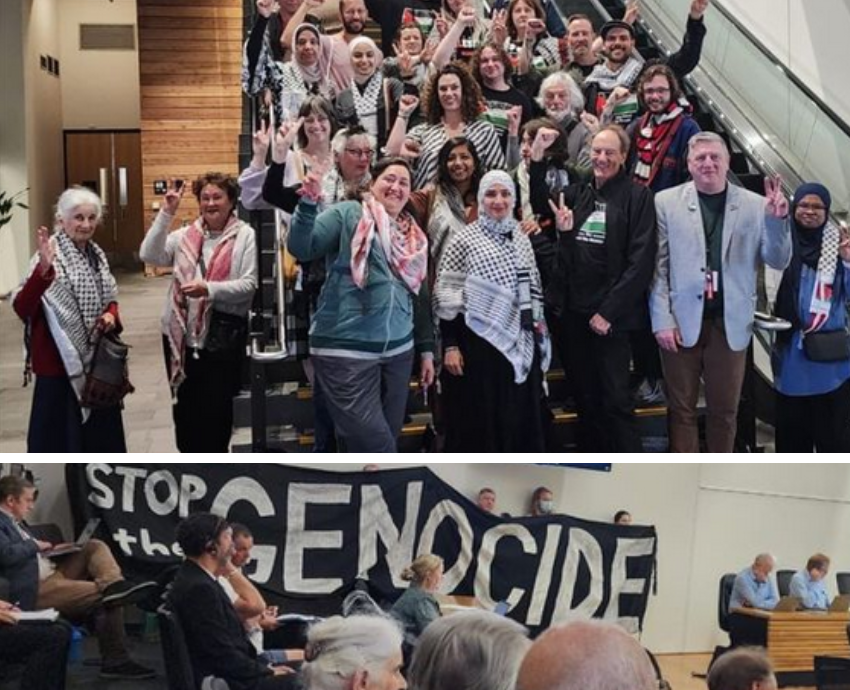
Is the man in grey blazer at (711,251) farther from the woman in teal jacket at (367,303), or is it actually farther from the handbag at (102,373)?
the handbag at (102,373)

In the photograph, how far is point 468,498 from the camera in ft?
10.5

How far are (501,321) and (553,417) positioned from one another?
0.81 meters

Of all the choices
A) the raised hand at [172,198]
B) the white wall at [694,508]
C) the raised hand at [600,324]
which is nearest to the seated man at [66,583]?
the white wall at [694,508]

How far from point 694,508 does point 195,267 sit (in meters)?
2.60

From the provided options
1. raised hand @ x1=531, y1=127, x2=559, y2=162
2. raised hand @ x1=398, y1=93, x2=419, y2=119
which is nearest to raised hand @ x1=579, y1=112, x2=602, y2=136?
raised hand @ x1=531, y1=127, x2=559, y2=162

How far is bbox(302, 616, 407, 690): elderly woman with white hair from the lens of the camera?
118 inches

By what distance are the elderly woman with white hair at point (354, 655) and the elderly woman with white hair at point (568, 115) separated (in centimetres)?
334

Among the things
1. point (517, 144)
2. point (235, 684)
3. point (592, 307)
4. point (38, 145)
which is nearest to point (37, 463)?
point (235, 684)

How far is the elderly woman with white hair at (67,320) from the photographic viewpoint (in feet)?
15.7

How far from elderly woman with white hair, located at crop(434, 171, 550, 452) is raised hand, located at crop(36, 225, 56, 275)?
1.47m

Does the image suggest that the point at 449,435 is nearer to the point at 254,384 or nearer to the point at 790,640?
the point at 254,384

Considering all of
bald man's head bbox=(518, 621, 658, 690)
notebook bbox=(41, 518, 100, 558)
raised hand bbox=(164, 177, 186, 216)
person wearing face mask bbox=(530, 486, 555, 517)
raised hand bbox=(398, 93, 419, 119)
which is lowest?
bald man's head bbox=(518, 621, 658, 690)

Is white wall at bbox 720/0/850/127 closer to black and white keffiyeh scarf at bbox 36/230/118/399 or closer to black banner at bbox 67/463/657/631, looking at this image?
black and white keffiyeh scarf at bbox 36/230/118/399

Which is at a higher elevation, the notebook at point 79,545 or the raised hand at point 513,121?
the raised hand at point 513,121
